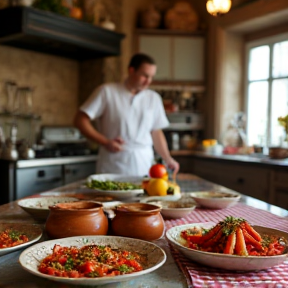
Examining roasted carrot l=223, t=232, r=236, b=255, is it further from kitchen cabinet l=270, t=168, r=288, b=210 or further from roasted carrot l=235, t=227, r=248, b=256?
kitchen cabinet l=270, t=168, r=288, b=210

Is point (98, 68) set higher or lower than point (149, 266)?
higher

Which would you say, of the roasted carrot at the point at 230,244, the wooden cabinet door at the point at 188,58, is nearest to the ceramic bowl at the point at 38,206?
→ the roasted carrot at the point at 230,244

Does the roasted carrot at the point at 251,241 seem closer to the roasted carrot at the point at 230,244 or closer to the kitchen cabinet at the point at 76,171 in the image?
the roasted carrot at the point at 230,244

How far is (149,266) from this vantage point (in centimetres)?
88

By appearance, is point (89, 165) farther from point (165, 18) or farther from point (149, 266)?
point (149, 266)

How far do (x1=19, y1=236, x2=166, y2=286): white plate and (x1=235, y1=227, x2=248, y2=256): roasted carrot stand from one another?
0.17 m

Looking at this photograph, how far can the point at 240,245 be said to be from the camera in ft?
3.01

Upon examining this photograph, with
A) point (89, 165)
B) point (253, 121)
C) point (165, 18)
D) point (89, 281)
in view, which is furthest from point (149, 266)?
point (165, 18)

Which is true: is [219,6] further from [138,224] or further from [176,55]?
[176,55]

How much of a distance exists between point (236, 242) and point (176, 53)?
4095mm

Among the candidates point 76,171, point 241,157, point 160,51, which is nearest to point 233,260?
point 241,157

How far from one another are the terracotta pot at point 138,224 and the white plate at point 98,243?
85 mm

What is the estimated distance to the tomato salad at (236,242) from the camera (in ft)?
3.02

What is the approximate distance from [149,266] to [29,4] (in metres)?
3.36
